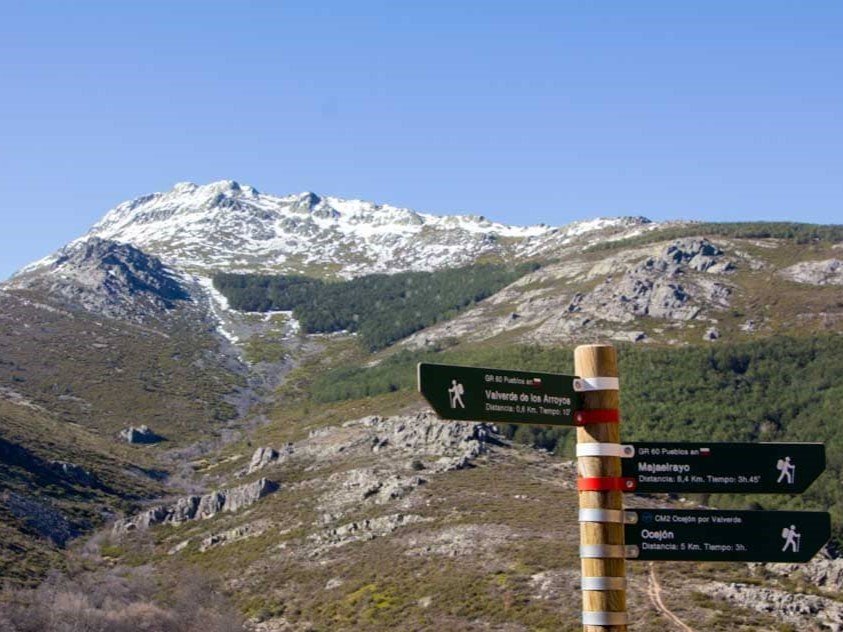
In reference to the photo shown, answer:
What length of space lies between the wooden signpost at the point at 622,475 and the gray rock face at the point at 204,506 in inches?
4908

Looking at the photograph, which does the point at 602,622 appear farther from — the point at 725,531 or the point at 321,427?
the point at 321,427

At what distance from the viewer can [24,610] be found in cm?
7838

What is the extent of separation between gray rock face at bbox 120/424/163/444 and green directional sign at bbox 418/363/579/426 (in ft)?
620

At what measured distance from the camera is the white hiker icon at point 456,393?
1095 cm

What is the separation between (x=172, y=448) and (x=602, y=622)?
187 metres

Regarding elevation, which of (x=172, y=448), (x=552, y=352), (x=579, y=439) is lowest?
(x=172, y=448)

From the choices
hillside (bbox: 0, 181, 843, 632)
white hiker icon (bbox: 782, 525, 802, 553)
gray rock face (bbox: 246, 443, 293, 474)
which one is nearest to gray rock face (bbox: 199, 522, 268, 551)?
hillside (bbox: 0, 181, 843, 632)

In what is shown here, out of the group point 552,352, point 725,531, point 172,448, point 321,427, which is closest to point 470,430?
point 321,427

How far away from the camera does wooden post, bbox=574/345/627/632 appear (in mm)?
10805

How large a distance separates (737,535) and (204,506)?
129m

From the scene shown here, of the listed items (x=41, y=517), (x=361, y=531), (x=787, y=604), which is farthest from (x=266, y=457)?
(x=787, y=604)

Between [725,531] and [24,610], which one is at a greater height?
[725,531]

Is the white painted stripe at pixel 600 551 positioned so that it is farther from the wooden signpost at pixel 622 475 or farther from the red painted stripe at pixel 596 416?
the red painted stripe at pixel 596 416

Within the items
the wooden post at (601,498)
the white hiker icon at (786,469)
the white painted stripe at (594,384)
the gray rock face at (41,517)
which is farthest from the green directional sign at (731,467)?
the gray rock face at (41,517)
